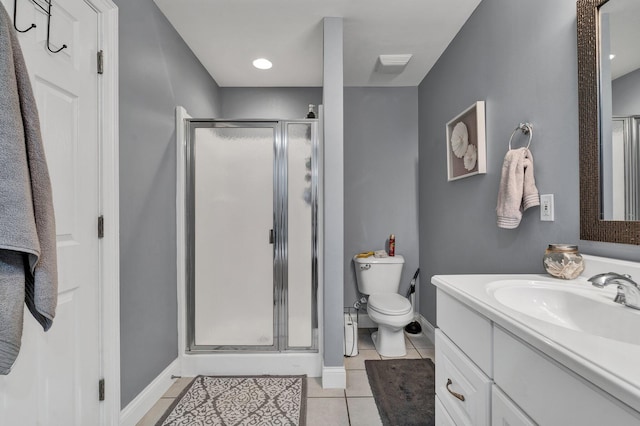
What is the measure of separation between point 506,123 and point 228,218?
72.8 inches

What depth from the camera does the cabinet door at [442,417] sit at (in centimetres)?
99

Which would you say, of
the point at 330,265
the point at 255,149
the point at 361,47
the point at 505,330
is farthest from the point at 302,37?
the point at 505,330

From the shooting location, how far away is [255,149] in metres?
2.16

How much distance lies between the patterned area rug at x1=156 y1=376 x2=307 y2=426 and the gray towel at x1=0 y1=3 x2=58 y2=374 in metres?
1.21

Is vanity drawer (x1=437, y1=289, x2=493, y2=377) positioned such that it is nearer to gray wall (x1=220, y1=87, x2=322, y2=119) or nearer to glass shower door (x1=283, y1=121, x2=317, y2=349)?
glass shower door (x1=283, y1=121, x2=317, y2=349)

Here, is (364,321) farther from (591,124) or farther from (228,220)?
(591,124)

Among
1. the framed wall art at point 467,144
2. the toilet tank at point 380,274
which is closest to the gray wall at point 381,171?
the toilet tank at point 380,274

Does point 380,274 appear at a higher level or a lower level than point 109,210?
lower

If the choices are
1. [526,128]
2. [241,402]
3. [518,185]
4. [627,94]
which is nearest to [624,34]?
[627,94]

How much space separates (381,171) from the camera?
9.87 ft

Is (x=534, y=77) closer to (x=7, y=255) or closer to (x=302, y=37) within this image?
(x=302, y=37)

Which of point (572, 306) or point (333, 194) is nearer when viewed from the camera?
point (572, 306)

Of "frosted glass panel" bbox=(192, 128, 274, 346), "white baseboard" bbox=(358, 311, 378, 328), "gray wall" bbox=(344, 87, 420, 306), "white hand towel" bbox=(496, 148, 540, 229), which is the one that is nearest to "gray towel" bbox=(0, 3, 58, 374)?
"frosted glass panel" bbox=(192, 128, 274, 346)

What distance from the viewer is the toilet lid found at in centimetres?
223
